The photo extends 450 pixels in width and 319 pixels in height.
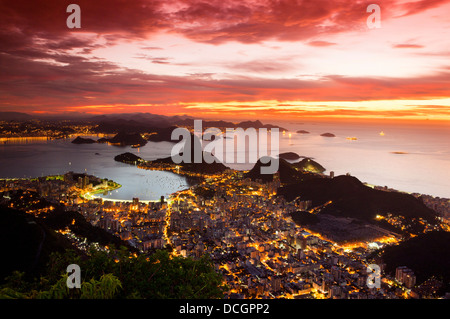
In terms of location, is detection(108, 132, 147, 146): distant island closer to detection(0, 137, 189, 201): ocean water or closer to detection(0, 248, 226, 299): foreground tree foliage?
detection(0, 137, 189, 201): ocean water

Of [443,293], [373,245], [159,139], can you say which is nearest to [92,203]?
[373,245]

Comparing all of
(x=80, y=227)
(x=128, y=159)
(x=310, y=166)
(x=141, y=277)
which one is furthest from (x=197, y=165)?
(x=141, y=277)

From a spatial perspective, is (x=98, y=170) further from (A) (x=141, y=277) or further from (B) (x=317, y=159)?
(A) (x=141, y=277)

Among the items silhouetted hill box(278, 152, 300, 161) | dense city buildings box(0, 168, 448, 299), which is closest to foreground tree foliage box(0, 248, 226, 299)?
dense city buildings box(0, 168, 448, 299)

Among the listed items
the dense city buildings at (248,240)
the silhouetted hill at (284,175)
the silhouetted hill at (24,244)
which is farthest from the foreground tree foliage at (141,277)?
the silhouetted hill at (284,175)

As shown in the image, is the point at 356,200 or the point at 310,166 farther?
the point at 310,166
